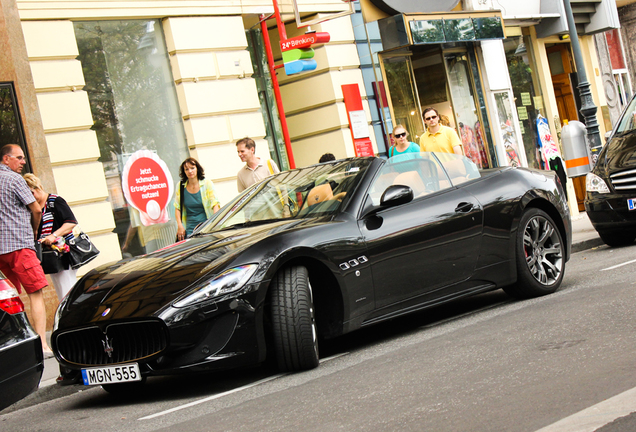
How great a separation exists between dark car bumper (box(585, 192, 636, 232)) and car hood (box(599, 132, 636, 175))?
0.33 m

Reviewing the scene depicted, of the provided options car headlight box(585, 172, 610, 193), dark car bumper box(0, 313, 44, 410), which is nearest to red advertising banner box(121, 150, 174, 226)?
car headlight box(585, 172, 610, 193)

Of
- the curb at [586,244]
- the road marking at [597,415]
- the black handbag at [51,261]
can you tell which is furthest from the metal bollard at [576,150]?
the road marking at [597,415]

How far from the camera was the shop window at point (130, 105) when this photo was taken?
40.7ft

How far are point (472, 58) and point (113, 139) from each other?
29.5 ft

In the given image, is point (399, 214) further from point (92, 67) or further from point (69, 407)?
point (92, 67)

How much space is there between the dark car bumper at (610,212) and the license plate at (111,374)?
6824mm

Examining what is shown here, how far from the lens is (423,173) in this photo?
7035mm

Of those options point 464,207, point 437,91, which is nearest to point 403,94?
point 437,91

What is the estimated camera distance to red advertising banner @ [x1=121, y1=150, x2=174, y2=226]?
1259cm

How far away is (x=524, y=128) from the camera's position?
65.0ft

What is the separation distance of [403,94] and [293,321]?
12188mm

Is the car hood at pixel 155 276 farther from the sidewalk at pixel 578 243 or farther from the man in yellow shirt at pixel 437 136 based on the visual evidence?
the man in yellow shirt at pixel 437 136

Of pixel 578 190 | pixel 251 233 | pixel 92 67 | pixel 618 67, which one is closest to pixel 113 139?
pixel 92 67

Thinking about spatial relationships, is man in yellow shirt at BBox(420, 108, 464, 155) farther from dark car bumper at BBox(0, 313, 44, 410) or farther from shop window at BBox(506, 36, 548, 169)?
shop window at BBox(506, 36, 548, 169)
